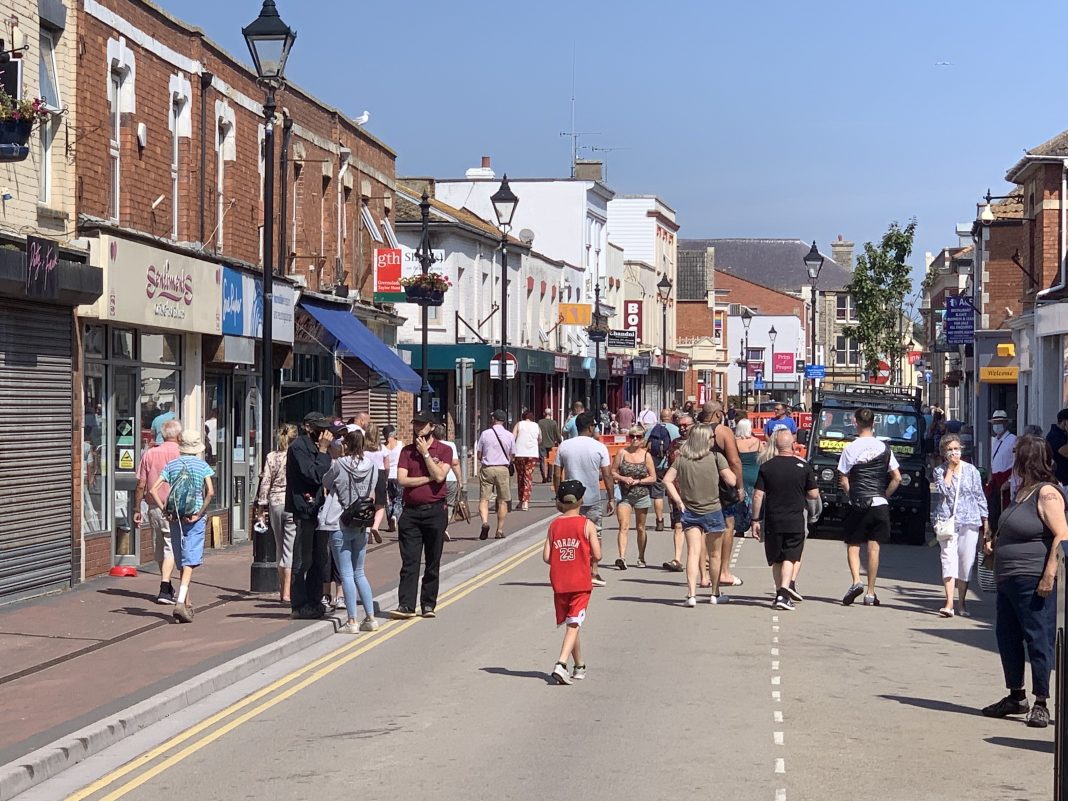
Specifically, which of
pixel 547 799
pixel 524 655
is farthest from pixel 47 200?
pixel 547 799

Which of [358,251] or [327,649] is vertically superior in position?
[358,251]

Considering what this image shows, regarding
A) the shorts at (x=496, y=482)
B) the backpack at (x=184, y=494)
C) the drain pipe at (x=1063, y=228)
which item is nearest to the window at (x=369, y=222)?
the shorts at (x=496, y=482)

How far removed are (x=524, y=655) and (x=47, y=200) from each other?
806cm

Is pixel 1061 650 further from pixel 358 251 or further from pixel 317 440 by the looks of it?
pixel 358 251

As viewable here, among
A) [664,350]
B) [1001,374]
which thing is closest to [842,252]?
[664,350]

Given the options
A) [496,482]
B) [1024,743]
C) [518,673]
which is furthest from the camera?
[496,482]

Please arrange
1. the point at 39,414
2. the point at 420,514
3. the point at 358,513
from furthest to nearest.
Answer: the point at 39,414, the point at 420,514, the point at 358,513

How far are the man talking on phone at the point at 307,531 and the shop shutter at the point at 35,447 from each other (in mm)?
3158

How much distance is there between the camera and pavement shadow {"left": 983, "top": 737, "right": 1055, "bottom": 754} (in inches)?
390

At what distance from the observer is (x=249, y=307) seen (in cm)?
2450

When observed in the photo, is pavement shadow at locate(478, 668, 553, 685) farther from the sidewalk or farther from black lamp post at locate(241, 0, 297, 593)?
black lamp post at locate(241, 0, 297, 593)

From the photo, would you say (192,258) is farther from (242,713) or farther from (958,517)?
(242,713)

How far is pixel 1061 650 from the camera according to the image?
655cm

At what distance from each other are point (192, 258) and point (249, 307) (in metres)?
2.74
